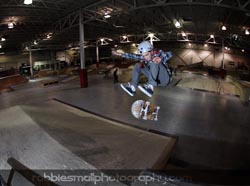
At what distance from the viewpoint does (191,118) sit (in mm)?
9828

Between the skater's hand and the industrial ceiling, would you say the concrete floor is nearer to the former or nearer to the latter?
the skater's hand

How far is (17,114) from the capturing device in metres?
7.54

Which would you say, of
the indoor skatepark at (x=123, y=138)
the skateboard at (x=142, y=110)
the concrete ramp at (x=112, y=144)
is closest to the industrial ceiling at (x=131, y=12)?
the indoor skatepark at (x=123, y=138)

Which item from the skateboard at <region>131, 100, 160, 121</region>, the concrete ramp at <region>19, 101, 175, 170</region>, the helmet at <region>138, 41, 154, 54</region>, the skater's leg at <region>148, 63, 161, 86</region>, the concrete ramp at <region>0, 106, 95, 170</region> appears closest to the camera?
the helmet at <region>138, 41, 154, 54</region>

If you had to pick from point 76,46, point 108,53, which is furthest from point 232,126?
point 108,53

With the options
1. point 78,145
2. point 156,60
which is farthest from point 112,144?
point 156,60

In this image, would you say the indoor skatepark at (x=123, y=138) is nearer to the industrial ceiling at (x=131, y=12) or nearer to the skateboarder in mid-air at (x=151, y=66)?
the industrial ceiling at (x=131, y=12)

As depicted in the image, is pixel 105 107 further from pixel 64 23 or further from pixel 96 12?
pixel 64 23

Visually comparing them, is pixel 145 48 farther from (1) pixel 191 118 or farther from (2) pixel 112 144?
(1) pixel 191 118

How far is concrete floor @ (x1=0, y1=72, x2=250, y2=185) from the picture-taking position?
6.68 m

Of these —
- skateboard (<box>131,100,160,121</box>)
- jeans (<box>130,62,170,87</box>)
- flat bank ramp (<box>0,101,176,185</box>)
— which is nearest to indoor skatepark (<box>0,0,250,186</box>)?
flat bank ramp (<box>0,101,176,185</box>)

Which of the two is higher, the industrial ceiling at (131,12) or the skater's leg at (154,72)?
the industrial ceiling at (131,12)

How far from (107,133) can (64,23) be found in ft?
46.4

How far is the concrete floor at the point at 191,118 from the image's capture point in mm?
6684
